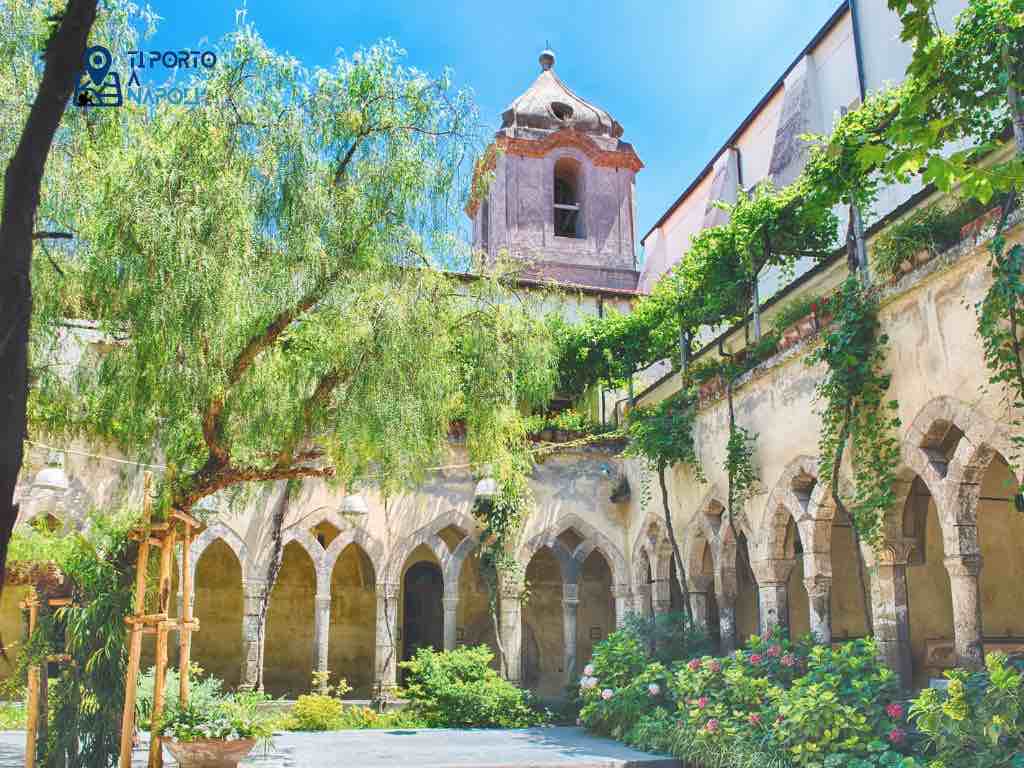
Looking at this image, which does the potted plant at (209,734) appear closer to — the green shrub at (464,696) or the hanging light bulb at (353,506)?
the hanging light bulb at (353,506)

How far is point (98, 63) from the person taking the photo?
786 cm

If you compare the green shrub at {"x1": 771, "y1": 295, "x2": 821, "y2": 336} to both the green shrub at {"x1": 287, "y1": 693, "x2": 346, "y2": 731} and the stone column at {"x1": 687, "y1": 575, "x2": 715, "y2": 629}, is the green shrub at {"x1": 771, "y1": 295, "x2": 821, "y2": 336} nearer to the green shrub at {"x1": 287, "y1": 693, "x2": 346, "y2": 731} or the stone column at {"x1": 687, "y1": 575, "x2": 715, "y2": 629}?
the stone column at {"x1": 687, "y1": 575, "x2": 715, "y2": 629}

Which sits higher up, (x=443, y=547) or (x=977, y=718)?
(x=443, y=547)

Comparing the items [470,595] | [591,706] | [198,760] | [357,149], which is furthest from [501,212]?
[198,760]

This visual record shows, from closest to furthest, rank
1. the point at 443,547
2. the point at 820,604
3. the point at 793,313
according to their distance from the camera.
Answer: the point at 820,604 → the point at 793,313 → the point at 443,547

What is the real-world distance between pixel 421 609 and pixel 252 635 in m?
4.39

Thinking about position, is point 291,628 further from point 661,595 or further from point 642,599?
point 661,595

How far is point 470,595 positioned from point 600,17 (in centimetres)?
1179

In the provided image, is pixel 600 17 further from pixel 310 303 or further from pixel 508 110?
pixel 508 110

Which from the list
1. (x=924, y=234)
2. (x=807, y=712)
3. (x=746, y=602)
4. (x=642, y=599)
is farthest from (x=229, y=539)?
(x=924, y=234)

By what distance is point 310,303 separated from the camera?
801 cm

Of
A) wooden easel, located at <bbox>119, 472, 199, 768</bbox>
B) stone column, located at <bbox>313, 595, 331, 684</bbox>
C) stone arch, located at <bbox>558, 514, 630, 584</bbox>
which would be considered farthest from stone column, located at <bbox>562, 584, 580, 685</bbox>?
wooden easel, located at <bbox>119, 472, 199, 768</bbox>

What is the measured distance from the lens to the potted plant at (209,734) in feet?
25.9

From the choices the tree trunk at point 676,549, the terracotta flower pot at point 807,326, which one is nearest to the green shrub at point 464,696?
the tree trunk at point 676,549
